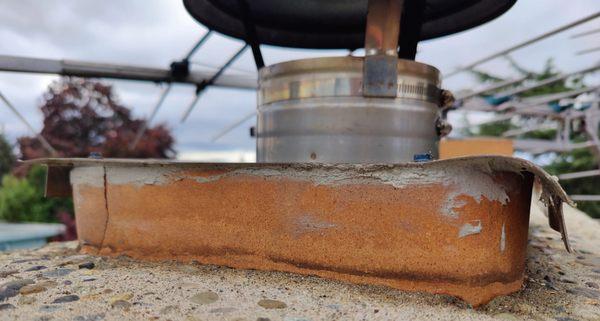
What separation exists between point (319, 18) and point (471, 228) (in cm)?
199

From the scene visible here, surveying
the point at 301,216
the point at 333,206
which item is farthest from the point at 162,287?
the point at 333,206

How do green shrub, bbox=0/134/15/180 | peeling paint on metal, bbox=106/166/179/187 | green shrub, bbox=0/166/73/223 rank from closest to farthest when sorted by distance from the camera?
peeling paint on metal, bbox=106/166/179/187 < green shrub, bbox=0/166/73/223 < green shrub, bbox=0/134/15/180

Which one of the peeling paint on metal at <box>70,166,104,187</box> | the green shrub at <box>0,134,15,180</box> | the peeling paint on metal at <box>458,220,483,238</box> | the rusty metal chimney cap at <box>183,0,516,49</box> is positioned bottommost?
the peeling paint on metal at <box>458,220,483,238</box>

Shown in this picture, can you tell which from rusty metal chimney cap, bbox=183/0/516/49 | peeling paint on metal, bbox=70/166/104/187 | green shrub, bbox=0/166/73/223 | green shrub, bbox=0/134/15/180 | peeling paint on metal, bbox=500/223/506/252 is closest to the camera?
peeling paint on metal, bbox=500/223/506/252

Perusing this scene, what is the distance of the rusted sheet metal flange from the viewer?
158 centimetres

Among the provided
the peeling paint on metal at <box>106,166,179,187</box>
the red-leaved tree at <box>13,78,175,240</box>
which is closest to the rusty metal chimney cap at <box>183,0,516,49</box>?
the peeling paint on metal at <box>106,166,179,187</box>

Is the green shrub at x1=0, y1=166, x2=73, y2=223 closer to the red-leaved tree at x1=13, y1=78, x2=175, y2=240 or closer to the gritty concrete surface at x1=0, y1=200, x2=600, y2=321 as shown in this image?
the red-leaved tree at x1=13, y1=78, x2=175, y2=240

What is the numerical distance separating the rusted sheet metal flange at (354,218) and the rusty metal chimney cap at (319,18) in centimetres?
118

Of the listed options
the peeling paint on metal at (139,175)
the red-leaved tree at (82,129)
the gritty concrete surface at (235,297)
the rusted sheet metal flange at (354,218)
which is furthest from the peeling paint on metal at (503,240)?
the red-leaved tree at (82,129)

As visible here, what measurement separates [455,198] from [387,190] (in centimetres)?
24

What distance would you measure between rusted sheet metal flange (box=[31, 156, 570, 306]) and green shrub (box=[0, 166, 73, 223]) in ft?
28.0

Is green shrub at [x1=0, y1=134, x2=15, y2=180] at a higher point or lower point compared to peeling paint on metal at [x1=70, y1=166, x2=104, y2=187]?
higher

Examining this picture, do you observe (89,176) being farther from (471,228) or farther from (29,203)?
(29,203)

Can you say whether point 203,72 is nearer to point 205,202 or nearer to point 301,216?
point 205,202
